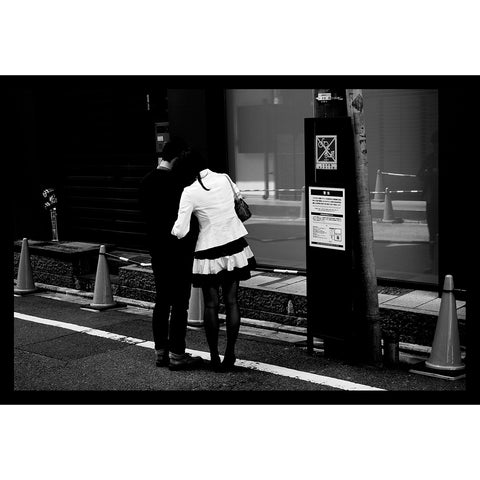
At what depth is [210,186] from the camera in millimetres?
7191

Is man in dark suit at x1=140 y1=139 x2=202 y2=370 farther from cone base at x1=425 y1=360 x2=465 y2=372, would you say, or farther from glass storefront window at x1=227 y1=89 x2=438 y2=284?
glass storefront window at x1=227 y1=89 x2=438 y2=284

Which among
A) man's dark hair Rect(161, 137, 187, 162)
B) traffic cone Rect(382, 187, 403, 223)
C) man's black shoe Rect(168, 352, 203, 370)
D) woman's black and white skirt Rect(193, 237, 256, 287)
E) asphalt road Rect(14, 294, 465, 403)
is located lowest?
asphalt road Rect(14, 294, 465, 403)

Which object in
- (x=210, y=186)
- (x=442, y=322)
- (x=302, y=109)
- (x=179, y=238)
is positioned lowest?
(x=442, y=322)

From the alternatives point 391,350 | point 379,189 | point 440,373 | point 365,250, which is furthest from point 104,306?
point 440,373

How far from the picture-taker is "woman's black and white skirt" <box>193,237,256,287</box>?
23.8ft

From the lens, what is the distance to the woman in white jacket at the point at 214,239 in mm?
7156

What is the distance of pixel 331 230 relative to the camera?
296 inches

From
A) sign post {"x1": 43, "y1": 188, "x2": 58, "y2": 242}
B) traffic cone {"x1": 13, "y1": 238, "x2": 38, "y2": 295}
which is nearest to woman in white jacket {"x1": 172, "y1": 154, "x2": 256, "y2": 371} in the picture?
traffic cone {"x1": 13, "y1": 238, "x2": 38, "y2": 295}

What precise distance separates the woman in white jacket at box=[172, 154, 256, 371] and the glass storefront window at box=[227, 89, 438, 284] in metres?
2.64

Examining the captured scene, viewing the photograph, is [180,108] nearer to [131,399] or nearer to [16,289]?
[16,289]

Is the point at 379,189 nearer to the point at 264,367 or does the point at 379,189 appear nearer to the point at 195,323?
the point at 195,323

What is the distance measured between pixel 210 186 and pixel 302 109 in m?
3.26

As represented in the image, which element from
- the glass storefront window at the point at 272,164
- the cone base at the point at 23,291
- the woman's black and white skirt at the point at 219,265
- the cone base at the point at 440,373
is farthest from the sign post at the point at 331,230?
the cone base at the point at 23,291

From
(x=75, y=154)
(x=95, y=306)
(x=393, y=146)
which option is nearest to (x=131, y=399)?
A: (x=95, y=306)
